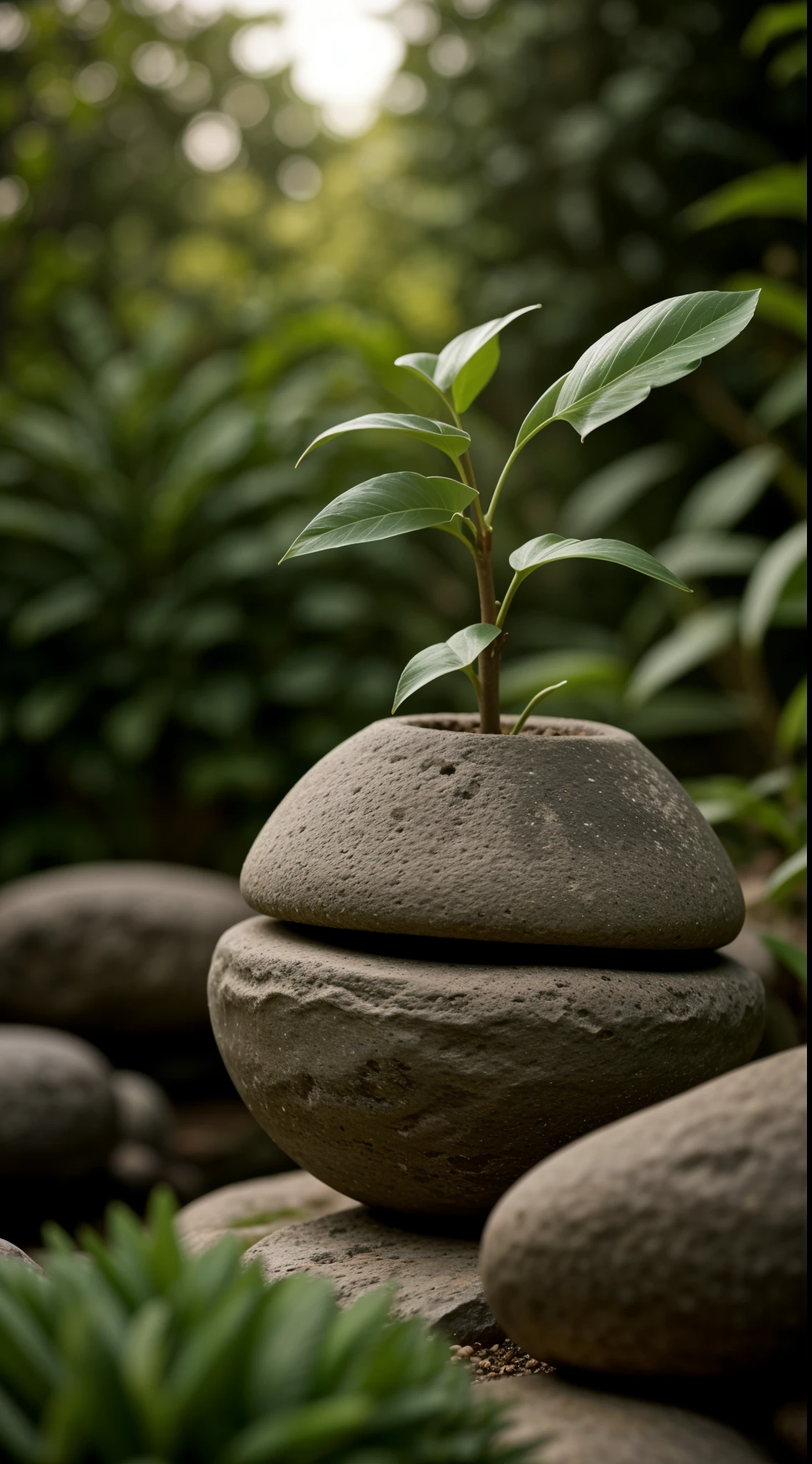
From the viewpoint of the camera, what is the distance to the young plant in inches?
59.4

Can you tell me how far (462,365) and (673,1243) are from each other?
1188 mm

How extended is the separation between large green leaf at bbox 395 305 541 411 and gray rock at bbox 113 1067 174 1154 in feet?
7.91

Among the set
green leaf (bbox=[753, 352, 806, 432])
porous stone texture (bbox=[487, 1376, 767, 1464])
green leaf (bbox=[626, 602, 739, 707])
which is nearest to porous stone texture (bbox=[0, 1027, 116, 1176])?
porous stone texture (bbox=[487, 1376, 767, 1464])

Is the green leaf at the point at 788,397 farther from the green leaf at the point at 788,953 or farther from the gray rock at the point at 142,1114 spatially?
the gray rock at the point at 142,1114

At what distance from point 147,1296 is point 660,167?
233 inches

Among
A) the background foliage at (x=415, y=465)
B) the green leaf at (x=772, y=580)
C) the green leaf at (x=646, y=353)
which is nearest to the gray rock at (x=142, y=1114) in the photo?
the background foliage at (x=415, y=465)

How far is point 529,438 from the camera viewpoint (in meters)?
1.58

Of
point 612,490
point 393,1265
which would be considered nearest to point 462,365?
point 393,1265

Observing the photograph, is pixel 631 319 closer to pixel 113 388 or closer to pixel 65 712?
pixel 65 712

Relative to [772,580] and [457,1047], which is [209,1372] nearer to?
[457,1047]

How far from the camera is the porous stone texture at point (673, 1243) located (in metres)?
1.15

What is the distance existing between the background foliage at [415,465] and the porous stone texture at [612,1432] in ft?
10.9

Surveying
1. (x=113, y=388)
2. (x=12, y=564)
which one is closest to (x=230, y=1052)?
(x=12, y=564)

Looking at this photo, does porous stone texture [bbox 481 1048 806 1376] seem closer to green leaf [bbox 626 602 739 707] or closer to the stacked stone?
the stacked stone
